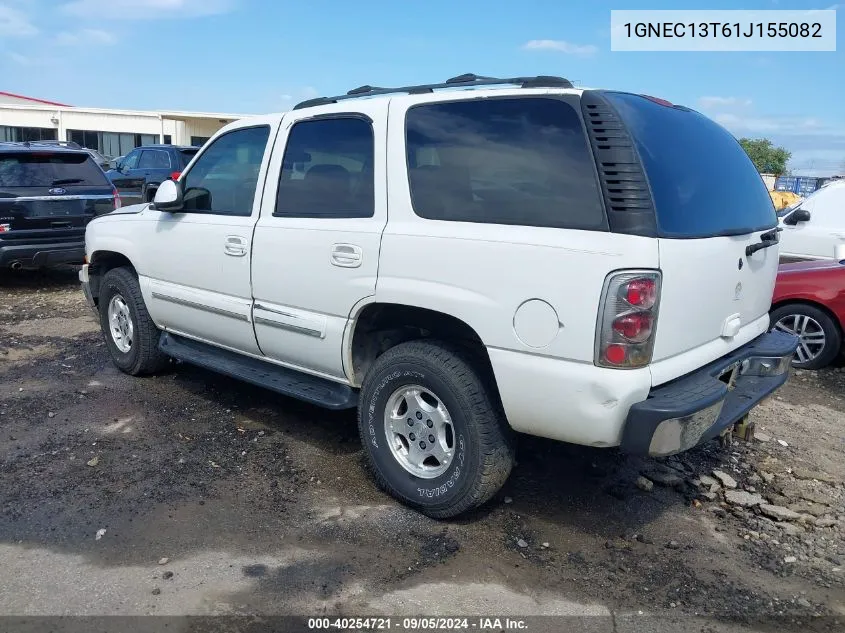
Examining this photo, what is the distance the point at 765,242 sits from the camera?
375 centimetres

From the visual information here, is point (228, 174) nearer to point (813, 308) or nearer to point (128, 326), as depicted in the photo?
point (128, 326)

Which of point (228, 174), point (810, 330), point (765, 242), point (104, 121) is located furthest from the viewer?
point (104, 121)

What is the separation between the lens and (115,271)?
18.8ft

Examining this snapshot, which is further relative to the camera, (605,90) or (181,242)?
(181,242)

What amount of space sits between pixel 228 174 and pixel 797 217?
24.8ft

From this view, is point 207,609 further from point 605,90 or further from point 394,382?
point 605,90

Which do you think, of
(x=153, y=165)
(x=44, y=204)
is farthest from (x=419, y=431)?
(x=153, y=165)

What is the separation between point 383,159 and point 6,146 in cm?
761

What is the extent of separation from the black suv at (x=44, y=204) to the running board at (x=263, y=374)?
430cm

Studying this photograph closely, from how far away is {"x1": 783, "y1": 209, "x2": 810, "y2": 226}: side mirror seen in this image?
9.21 meters

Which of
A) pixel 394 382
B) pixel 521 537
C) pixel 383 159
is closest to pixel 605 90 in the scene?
pixel 383 159

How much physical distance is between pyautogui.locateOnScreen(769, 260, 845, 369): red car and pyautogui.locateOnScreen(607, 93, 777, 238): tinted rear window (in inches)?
112

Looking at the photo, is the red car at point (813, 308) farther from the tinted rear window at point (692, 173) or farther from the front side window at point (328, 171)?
the front side window at point (328, 171)

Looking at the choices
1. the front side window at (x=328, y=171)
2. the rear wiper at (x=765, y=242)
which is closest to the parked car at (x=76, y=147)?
the front side window at (x=328, y=171)
